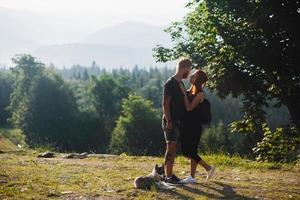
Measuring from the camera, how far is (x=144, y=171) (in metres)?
12.6

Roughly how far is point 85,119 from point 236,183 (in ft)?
230

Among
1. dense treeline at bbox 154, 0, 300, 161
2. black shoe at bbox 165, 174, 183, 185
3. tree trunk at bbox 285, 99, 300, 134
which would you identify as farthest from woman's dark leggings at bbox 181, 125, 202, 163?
tree trunk at bbox 285, 99, 300, 134

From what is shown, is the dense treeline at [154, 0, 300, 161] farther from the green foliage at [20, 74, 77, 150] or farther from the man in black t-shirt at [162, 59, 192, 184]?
the green foliage at [20, 74, 77, 150]

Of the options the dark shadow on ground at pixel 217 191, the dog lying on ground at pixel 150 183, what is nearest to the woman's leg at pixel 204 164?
the dark shadow on ground at pixel 217 191

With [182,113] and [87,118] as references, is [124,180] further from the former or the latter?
[87,118]

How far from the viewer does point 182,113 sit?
10.2 m

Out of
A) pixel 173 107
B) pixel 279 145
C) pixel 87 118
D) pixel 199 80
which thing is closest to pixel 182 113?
pixel 173 107

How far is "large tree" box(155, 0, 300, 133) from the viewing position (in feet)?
45.1

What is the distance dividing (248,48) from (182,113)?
5180 millimetres

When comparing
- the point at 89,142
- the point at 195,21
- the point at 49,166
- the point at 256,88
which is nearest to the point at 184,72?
the point at 49,166

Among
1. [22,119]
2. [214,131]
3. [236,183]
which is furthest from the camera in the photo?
[214,131]

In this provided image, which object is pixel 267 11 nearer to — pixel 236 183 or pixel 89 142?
pixel 236 183

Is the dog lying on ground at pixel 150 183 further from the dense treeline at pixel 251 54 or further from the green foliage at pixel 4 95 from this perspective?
the green foliage at pixel 4 95

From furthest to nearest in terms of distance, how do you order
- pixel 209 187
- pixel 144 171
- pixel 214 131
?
pixel 214 131
pixel 144 171
pixel 209 187
